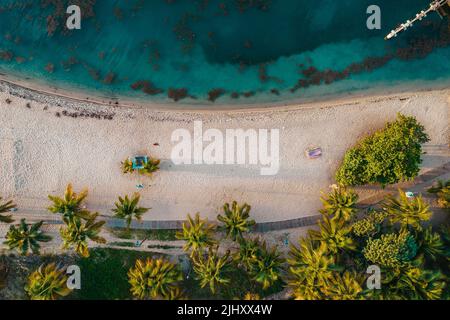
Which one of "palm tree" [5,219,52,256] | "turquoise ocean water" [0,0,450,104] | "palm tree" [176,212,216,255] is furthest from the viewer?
"turquoise ocean water" [0,0,450,104]

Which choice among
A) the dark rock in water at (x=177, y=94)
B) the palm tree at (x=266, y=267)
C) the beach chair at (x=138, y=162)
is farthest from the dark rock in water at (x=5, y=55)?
the palm tree at (x=266, y=267)

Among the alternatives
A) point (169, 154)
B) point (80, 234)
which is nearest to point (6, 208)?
point (80, 234)

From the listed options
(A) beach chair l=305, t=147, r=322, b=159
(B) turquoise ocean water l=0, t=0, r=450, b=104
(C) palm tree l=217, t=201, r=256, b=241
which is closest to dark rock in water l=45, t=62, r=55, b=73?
(B) turquoise ocean water l=0, t=0, r=450, b=104

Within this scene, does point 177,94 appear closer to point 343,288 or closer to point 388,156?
point 388,156

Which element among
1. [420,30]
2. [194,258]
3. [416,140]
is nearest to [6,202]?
[194,258]

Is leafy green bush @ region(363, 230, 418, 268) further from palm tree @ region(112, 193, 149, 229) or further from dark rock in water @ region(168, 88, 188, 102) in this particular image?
dark rock in water @ region(168, 88, 188, 102)

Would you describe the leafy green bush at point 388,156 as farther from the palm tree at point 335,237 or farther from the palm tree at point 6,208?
the palm tree at point 6,208

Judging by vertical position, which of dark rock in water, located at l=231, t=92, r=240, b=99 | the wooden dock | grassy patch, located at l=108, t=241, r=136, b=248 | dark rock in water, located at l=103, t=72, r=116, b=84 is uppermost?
the wooden dock
